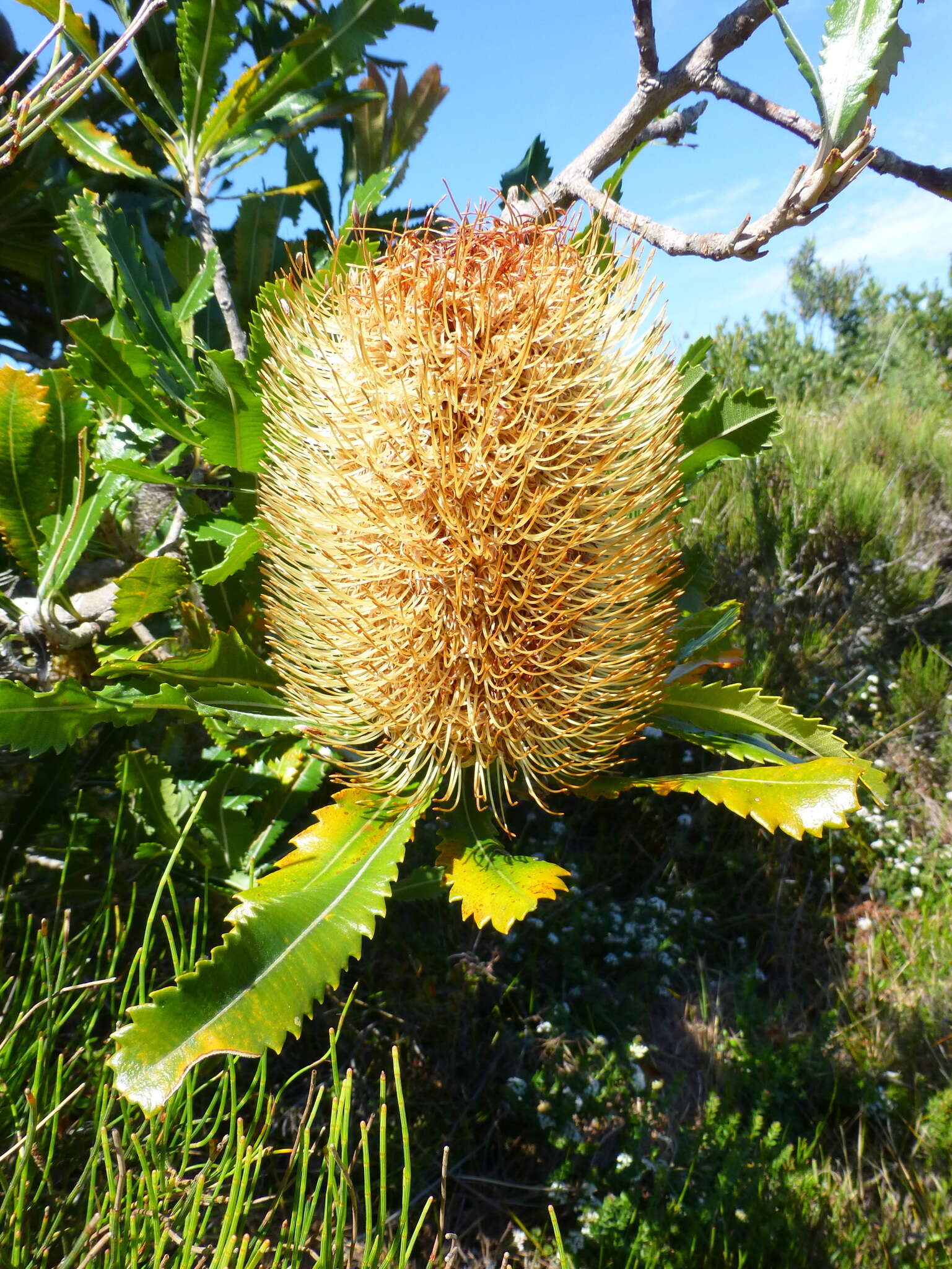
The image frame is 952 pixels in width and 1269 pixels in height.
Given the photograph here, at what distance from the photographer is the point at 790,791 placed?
98cm

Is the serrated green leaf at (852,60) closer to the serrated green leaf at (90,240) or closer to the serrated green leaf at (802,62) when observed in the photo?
the serrated green leaf at (802,62)

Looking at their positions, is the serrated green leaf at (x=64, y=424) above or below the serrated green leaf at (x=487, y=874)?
above

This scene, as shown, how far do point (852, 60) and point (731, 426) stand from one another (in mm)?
568

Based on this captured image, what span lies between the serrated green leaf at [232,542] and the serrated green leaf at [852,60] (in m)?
0.88

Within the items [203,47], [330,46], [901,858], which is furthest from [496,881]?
[901,858]

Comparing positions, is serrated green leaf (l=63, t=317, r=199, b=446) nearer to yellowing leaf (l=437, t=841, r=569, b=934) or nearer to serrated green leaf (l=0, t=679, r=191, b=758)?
serrated green leaf (l=0, t=679, r=191, b=758)

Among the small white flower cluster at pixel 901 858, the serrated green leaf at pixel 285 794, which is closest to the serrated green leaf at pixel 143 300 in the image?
the serrated green leaf at pixel 285 794

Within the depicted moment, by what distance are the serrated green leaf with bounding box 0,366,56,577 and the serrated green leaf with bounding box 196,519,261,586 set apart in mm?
307

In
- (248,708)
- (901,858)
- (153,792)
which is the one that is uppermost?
(248,708)

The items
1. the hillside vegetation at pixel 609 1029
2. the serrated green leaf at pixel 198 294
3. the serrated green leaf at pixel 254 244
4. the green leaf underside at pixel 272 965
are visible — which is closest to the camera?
the green leaf underside at pixel 272 965

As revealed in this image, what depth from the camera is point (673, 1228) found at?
1.82m

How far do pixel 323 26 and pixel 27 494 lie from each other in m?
1.18

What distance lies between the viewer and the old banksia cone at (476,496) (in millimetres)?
1034

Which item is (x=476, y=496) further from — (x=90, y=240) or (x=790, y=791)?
(x=90, y=240)
